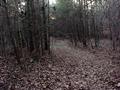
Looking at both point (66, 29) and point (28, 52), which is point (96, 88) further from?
point (66, 29)

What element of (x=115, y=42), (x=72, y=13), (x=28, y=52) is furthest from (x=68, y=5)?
(x=28, y=52)

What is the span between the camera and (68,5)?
26.9m

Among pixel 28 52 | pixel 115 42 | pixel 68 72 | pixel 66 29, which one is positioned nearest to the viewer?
pixel 68 72

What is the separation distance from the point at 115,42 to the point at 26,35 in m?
10.4

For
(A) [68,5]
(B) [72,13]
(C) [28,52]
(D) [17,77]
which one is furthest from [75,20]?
(D) [17,77]

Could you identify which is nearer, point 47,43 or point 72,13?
point 47,43

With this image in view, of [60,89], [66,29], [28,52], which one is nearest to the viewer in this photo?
[60,89]

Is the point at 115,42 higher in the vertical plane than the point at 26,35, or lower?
lower

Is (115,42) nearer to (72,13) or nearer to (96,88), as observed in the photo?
(72,13)

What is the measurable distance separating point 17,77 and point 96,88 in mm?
3307

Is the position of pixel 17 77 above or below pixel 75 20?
below

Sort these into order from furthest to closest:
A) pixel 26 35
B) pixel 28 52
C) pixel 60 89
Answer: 1. pixel 26 35
2. pixel 28 52
3. pixel 60 89

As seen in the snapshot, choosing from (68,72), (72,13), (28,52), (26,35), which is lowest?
(68,72)

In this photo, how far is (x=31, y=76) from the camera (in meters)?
7.51
